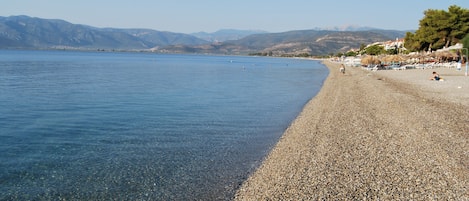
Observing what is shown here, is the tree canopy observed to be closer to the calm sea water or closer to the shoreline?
the calm sea water

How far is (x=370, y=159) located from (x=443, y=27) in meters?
66.4

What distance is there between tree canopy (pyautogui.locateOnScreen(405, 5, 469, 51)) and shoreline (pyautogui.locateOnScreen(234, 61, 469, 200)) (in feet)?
187

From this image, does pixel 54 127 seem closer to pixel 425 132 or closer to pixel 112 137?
pixel 112 137

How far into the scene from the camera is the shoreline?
7648 mm

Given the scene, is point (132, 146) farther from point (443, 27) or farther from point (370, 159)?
point (443, 27)

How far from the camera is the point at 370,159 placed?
973 cm

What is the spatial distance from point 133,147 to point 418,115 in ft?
34.3

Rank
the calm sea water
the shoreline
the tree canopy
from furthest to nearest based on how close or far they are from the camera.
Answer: the tree canopy
the calm sea water
the shoreline

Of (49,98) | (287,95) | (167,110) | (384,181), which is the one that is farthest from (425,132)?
(49,98)

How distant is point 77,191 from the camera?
8.59 metres

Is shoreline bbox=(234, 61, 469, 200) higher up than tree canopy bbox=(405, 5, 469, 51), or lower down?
lower down

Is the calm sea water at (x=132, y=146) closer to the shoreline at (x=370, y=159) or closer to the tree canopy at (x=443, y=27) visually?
the shoreline at (x=370, y=159)

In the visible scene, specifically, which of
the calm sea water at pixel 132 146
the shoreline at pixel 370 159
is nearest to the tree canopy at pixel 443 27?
the calm sea water at pixel 132 146

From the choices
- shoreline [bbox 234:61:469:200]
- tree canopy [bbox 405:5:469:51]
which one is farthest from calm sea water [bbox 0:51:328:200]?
tree canopy [bbox 405:5:469:51]
